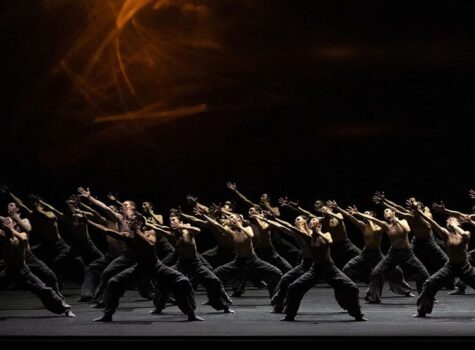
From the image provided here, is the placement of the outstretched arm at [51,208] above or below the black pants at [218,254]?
above

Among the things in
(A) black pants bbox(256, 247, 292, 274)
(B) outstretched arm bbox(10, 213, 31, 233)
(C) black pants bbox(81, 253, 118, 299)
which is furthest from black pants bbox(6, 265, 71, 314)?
(A) black pants bbox(256, 247, 292, 274)

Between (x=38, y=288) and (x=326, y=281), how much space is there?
3695 mm

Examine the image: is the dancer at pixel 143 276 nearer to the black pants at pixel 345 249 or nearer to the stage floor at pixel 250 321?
the stage floor at pixel 250 321

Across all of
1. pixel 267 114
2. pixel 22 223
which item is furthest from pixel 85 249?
pixel 267 114

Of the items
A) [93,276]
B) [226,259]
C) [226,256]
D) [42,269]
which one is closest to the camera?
[42,269]

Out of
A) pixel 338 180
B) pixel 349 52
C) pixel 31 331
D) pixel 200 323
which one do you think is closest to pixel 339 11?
pixel 349 52

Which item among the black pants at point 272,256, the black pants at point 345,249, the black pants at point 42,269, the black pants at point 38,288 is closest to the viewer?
the black pants at point 38,288

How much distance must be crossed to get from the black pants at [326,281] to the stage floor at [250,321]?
203 mm

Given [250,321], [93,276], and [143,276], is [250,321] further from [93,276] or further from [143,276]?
[93,276]

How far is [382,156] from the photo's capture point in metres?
19.0

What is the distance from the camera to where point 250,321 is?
1081 centimetres

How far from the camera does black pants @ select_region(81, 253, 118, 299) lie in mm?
13570

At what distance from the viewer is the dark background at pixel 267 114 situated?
18766 millimetres

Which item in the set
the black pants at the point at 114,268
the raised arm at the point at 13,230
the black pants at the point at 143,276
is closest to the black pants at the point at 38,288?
the raised arm at the point at 13,230
